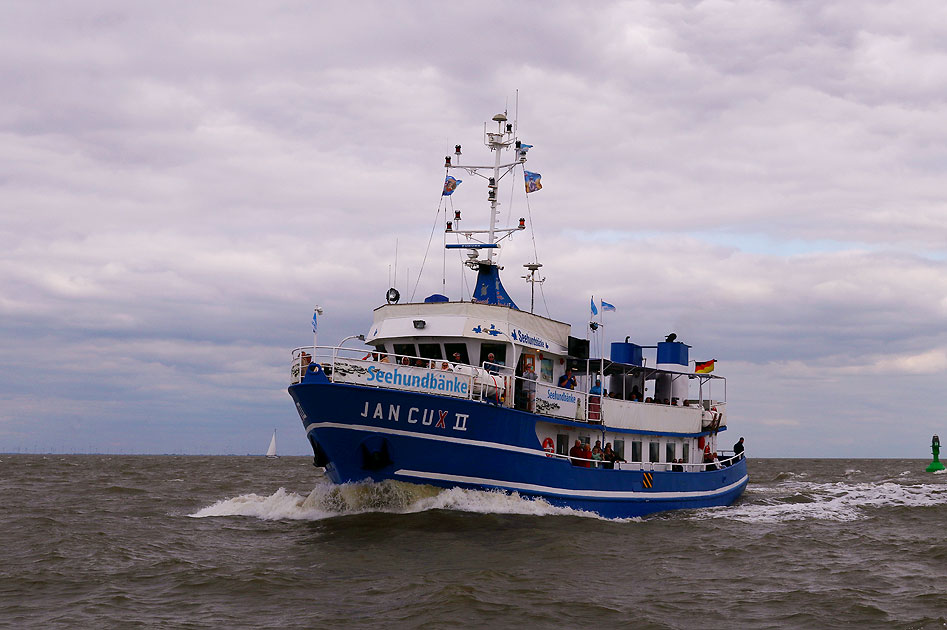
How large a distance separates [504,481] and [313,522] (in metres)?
4.82

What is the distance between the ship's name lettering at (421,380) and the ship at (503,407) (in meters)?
0.02

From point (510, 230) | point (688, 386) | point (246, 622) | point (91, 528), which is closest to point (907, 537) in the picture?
point (688, 386)

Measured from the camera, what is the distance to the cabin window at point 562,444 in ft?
83.1

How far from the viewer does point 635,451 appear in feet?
92.4

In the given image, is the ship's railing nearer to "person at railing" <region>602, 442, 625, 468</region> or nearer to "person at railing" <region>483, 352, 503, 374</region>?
"person at railing" <region>602, 442, 625, 468</region>

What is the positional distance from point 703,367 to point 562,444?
320 inches

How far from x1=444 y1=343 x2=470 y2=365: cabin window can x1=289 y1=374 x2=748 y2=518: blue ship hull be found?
2.37 meters

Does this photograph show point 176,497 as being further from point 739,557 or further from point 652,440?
point 739,557

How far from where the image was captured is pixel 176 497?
34.2 m

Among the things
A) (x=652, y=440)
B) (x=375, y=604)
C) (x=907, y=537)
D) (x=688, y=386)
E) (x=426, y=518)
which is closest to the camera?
(x=375, y=604)

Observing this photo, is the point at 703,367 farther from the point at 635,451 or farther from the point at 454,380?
the point at 454,380

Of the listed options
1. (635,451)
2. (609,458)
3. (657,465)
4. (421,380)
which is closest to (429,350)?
(421,380)

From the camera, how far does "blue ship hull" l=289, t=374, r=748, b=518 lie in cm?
2088

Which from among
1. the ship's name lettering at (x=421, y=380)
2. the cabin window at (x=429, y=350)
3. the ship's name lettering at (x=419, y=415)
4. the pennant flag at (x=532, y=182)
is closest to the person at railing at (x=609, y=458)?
the cabin window at (x=429, y=350)
